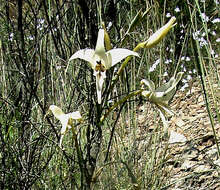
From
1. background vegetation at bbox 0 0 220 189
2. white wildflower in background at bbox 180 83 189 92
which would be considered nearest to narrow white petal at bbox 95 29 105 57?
Result: background vegetation at bbox 0 0 220 189

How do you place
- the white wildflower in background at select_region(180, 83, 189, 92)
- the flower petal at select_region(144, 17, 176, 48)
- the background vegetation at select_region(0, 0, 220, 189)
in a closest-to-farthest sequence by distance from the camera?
the flower petal at select_region(144, 17, 176, 48) < the background vegetation at select_region(0, 0, 220, 189) < the white wildflower in background at select_region(180, 83, 189, 92)

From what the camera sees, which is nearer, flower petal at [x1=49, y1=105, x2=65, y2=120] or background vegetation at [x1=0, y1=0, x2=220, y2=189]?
flower petal at [x1=49, y1=105, x2=65, y2=120]

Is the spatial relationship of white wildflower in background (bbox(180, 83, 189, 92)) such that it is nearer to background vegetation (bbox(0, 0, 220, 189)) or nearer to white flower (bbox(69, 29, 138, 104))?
background vegetation (bbox(0, 0, 220, 189))

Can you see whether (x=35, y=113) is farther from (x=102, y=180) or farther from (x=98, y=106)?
(x=98, y=106)

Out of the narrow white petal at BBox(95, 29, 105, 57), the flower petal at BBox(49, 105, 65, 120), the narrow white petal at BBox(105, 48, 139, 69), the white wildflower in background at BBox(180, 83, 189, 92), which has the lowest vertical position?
the flower petal at BBox(49, 105, 65, 120)

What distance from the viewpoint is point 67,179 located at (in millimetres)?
1608

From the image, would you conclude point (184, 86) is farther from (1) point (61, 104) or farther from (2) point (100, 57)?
(2) point (100, 57)

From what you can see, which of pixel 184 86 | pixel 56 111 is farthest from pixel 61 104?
pixel 184 86

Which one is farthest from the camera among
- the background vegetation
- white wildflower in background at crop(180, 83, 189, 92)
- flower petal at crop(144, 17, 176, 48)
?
white wildflower in background at crop(180, 83, 189, 92)

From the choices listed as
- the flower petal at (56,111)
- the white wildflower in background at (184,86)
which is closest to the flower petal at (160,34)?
the flower petal at (56,111)

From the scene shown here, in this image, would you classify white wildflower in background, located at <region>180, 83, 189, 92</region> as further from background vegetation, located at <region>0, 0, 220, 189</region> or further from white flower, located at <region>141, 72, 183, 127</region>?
white flower, located at <region>141, 72, 183, 127</region>

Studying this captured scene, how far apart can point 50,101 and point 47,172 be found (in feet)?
1.09

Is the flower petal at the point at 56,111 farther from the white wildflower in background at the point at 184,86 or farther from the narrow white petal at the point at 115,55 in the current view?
the white wildflower in background at the point at 184,86

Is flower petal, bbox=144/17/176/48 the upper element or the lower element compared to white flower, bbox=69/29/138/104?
upper
